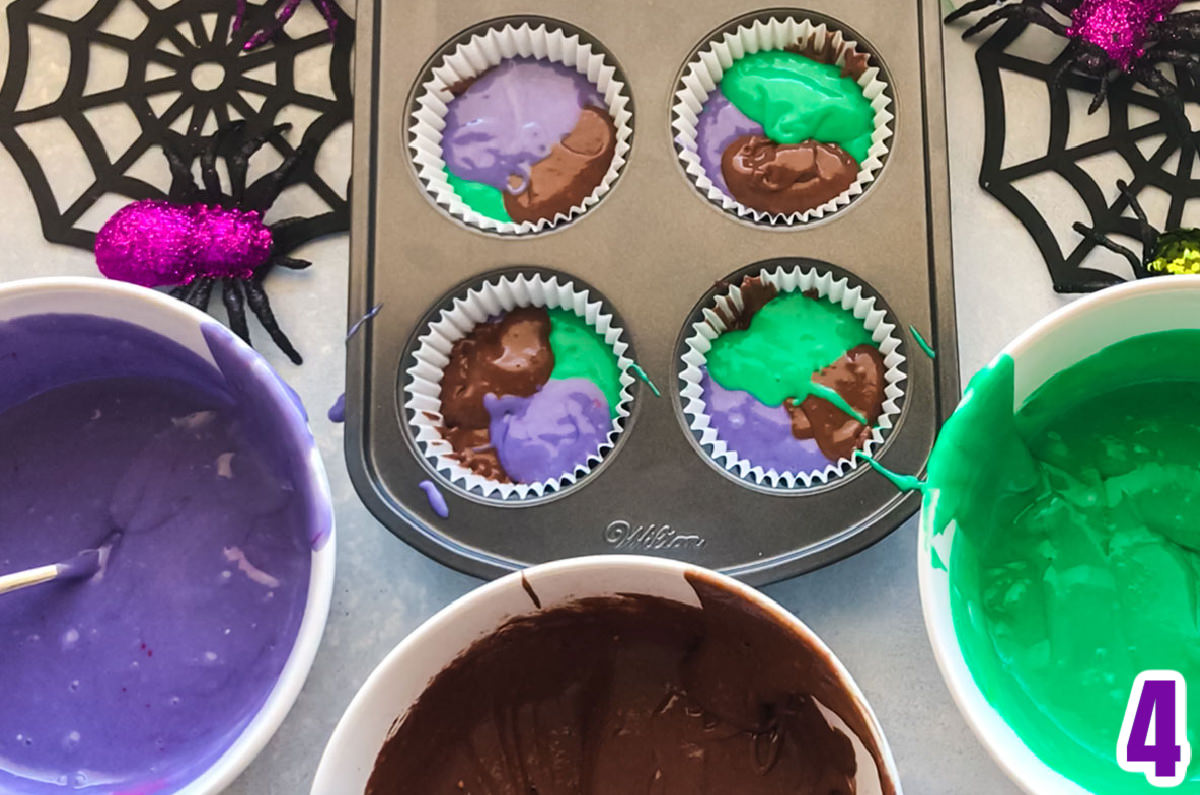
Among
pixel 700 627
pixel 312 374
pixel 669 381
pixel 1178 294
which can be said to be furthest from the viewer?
pixel 312 374

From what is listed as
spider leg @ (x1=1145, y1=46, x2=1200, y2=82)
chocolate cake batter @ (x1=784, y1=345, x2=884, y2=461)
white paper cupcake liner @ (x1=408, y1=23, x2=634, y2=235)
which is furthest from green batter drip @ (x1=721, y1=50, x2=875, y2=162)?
spider leg @ (x1=1145, y1=46, x2=1200, y2=82)

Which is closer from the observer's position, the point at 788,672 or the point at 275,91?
the point at 788,672

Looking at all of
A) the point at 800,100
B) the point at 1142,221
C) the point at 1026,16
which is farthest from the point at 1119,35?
the point at 800,100

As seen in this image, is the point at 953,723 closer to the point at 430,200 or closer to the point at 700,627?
the point at 700,627

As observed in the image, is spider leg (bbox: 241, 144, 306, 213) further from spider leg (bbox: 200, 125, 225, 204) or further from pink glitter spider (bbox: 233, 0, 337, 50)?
pink glitter spider (bbox: 233, 0, 337, 50)

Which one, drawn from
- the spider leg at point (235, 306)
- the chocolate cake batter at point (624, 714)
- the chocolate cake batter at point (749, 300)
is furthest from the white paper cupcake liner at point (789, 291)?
the spider leg at point (235, 306)

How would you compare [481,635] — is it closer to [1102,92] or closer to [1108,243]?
[1108,243]

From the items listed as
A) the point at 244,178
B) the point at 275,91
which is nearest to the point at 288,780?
the point at 244,178

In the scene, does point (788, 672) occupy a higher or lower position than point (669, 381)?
lower

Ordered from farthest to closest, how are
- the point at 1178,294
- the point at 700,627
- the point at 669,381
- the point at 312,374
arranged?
the point at 312,374 < the point at 669,381 < the point at 700,627 < the point at 1178,294
